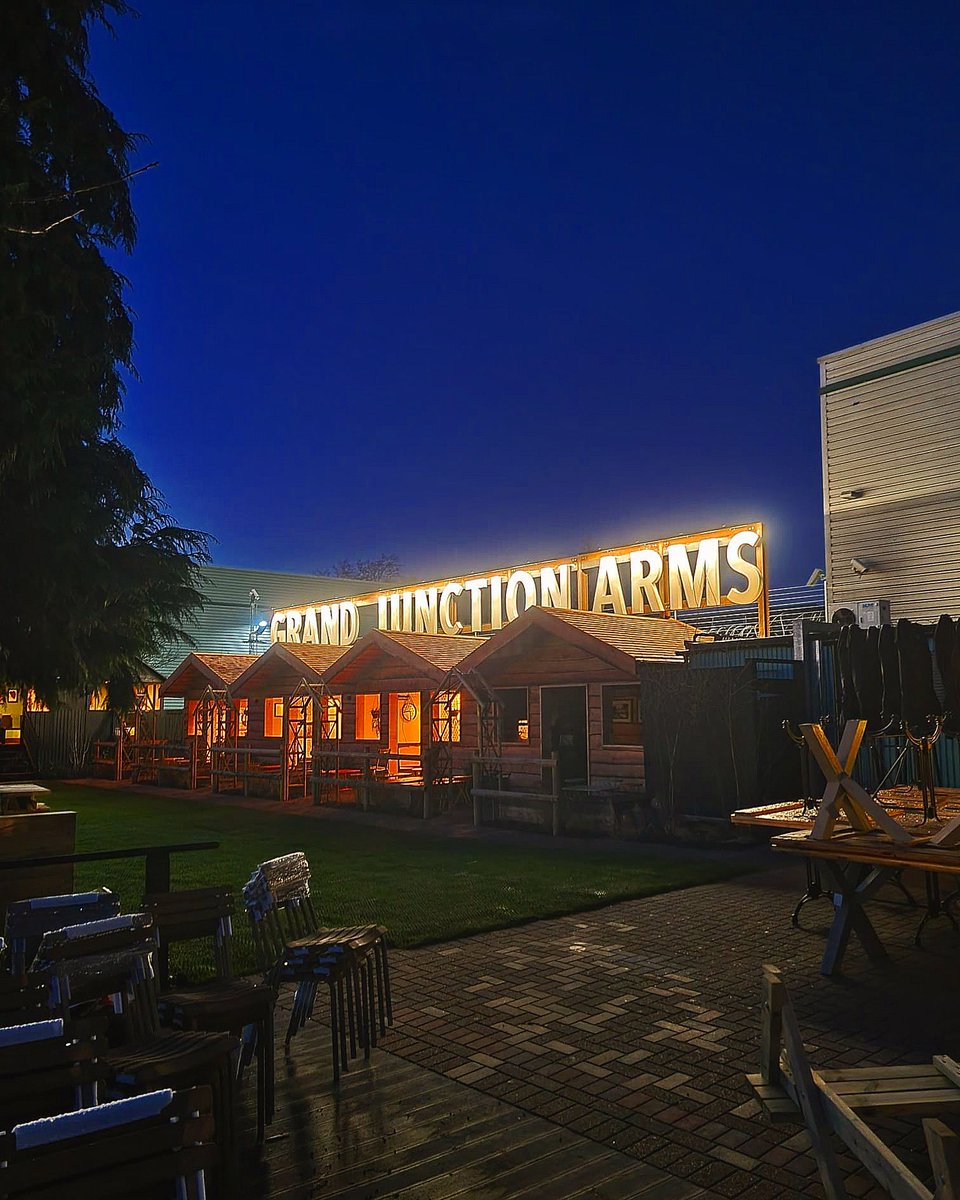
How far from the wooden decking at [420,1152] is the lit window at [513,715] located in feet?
41.4

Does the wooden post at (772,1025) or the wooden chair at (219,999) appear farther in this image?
the wooden chair at (219,999)

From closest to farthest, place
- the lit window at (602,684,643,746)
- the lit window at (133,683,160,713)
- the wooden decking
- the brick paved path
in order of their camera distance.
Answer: the wooden decking → the brick paved path → the lit window at (602,684,643,746) → the lit window at (133,683,160,713)

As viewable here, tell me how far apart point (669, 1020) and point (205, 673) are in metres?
19.5

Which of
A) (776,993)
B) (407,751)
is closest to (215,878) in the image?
(776,993)

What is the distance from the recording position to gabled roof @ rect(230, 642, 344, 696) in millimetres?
19578

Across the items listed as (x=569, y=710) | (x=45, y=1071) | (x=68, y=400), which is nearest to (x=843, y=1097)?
(x=45, y=1071)

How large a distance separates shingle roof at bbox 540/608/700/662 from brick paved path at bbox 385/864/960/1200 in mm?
6606

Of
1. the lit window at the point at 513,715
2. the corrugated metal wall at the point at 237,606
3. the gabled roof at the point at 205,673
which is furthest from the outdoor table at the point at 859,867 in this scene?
the corrugated metal wall at the point at 237,606

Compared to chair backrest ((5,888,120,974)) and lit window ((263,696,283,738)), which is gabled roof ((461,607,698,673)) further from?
chair backrest ((5,888,120,974))

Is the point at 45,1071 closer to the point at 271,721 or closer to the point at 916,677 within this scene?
the point at 916,677

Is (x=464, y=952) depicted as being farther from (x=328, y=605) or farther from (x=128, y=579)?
(x=328, y=605)

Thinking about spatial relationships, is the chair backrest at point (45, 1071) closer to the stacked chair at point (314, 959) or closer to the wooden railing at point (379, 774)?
the stacked chair at point (314, 959)

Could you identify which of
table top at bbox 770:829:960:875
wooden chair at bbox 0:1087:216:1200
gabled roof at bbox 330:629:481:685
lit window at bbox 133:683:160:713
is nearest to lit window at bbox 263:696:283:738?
lit window at bbox 133:683:160:713

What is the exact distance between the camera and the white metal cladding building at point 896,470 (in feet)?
47.8
